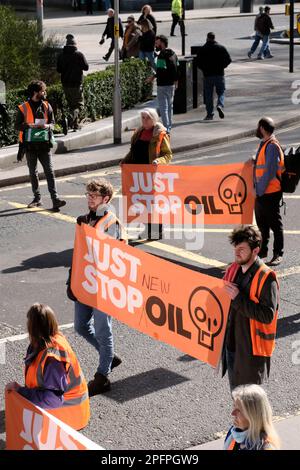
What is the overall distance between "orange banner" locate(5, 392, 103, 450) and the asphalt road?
1.23 meters

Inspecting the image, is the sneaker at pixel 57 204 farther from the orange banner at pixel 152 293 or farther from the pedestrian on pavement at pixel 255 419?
the pedestrian on pavement at pixel 255 419

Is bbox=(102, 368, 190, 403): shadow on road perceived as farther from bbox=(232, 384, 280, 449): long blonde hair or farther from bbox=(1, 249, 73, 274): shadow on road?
bbox=(1, 249, 73, 274): shadow on road

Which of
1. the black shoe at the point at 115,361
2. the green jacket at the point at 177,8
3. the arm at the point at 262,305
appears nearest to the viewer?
the arm at the point at 262,305

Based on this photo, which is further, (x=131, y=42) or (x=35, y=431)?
(x=131, y=42)

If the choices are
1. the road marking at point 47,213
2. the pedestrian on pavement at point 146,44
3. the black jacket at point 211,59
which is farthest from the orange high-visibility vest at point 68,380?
the pedestrian on pavement at point 146,44

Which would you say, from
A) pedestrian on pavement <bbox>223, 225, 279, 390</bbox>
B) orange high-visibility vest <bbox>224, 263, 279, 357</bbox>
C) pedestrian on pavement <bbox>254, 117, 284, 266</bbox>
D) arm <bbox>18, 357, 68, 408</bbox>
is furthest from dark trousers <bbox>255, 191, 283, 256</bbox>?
arm <bbox>18, 357, 68, 408</bbox>

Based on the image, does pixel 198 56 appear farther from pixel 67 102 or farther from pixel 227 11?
pixel 227 11

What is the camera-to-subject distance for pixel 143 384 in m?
9.69

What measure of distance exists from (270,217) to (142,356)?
3243 mm

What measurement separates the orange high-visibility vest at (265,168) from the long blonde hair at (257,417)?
649 centimetres

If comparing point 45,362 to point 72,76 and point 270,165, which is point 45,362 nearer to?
point 270,165

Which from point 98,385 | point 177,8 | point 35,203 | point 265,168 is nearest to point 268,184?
point 265,168

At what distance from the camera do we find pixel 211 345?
8.48 metres

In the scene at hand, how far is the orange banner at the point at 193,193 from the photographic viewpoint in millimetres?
13094
